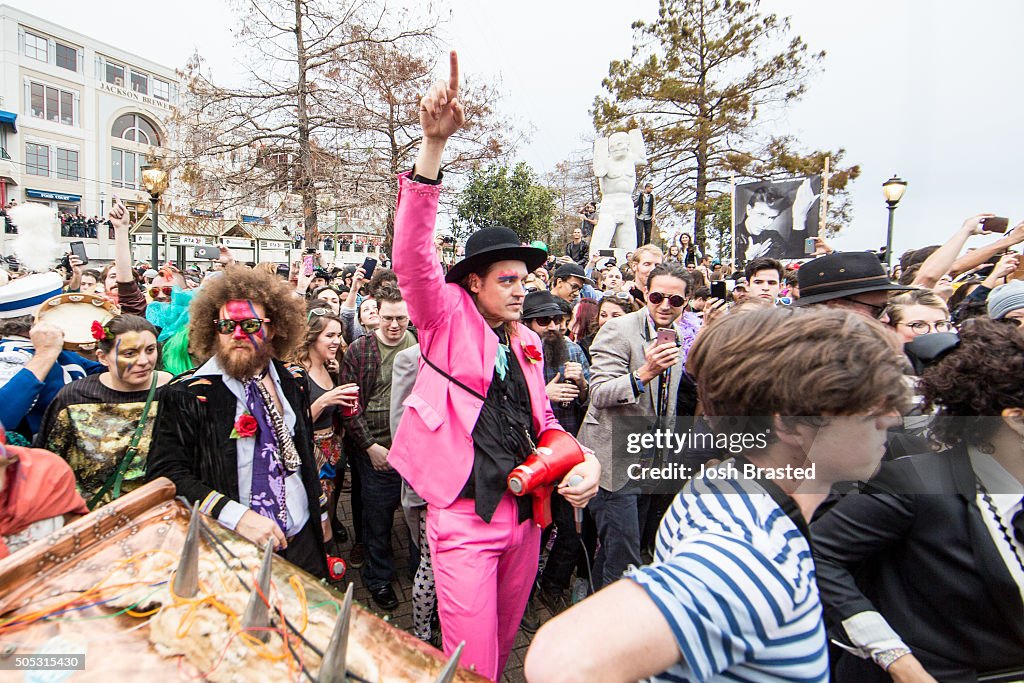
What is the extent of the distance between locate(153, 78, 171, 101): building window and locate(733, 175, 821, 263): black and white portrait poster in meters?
53.8

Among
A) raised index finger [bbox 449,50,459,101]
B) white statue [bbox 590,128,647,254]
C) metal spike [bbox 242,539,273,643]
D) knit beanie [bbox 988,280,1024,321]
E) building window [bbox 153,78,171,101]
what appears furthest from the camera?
building window [bbox 153,78,171,101]

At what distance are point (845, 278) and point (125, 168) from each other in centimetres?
5380

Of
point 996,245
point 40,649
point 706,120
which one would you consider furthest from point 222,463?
point 706,120

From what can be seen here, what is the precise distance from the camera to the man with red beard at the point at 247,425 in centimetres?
216

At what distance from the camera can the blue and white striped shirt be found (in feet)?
2.70

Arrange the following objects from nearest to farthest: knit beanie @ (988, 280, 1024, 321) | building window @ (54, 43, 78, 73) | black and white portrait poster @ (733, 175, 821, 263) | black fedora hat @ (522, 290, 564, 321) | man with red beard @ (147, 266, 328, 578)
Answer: man with red beard @ (147, 266, 328, 578) → knit beanie @ (988, 280, 1024, 321) → black fedora hat @ (522, 290, 564, 321) → black and white portrait poster @ (733, 175, 821, 263) → building window @ (54, 43, 78, 73)

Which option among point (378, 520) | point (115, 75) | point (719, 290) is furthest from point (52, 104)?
point (719, 290)

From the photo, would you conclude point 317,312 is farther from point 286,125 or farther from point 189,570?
point 286,125

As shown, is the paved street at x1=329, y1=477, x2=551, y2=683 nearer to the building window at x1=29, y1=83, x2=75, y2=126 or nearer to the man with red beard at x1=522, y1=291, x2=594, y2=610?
the man with red beard at x1=522, y1=291, x2=594, y2=610

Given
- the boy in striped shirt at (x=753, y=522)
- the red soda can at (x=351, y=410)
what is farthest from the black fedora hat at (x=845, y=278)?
the red soda can at (x=351, y=410)

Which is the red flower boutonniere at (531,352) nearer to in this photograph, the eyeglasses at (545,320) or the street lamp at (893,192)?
the eyeglasses at (545,320)

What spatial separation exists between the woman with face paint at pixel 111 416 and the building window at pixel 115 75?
2111 inches

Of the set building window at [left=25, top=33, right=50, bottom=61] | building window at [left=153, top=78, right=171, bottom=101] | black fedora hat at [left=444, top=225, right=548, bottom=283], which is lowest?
black fedora hat at [left=444, top=225, right=548, bottom=283]

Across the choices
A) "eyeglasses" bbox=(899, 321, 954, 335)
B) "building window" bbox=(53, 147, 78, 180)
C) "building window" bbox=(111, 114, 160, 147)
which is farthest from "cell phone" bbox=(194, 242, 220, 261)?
"building window" bbox=(111, 114, 160, 147)
